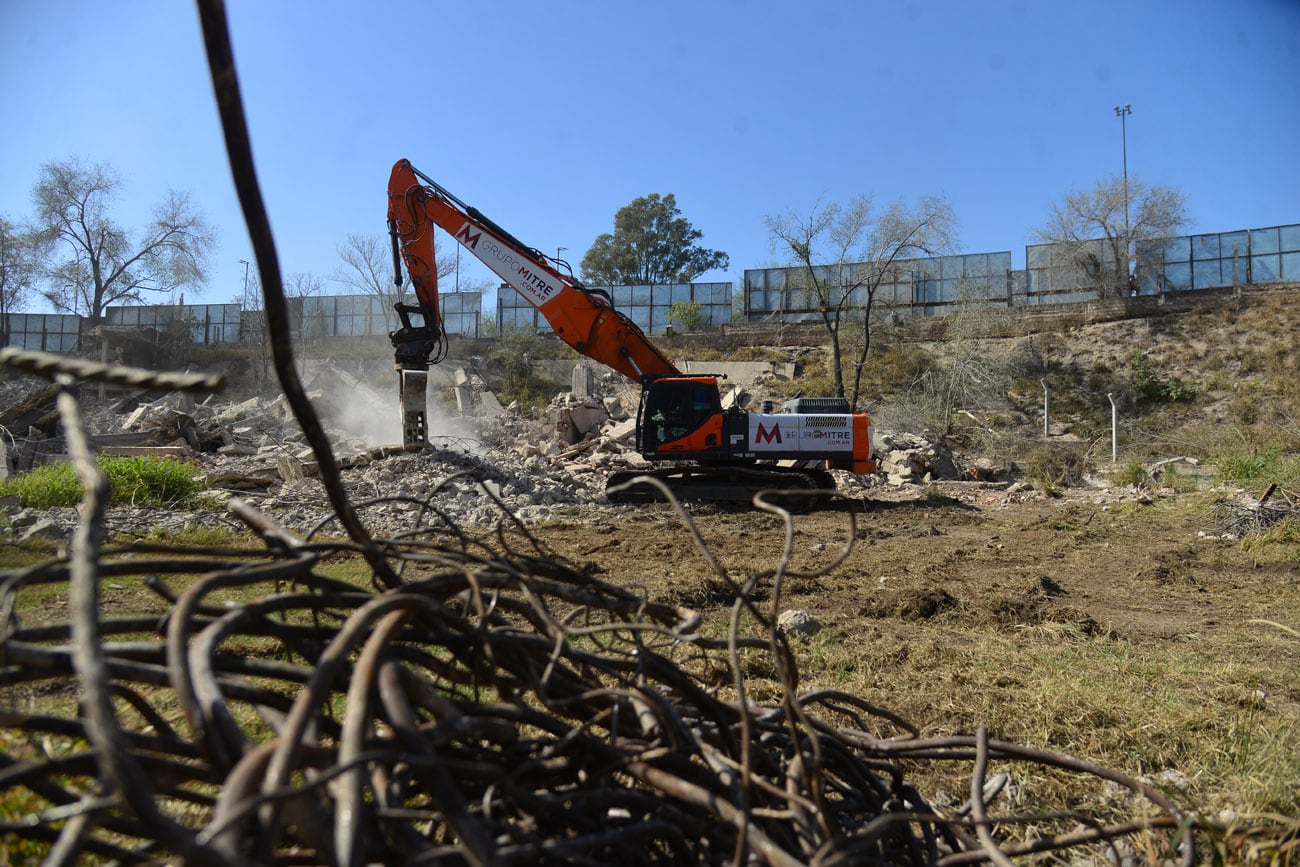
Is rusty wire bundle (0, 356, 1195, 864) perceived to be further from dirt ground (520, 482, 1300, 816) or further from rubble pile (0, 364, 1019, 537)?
rubble pile (0, 364, 1019, 537)

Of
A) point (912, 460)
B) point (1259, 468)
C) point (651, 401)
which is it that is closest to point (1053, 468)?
point (912, 460)

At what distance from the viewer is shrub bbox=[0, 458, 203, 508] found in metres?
10.2

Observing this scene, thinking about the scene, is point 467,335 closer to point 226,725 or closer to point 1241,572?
point 1241,572

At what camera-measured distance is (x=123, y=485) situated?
35.4ft

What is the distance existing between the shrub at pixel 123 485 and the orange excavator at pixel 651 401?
3.63m

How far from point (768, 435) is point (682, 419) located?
1.54 m

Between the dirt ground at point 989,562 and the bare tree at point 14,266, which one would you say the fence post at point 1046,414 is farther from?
the bare tree at point 14,266

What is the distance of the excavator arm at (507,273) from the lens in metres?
13.5

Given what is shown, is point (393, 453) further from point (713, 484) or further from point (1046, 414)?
point (1046, 414)

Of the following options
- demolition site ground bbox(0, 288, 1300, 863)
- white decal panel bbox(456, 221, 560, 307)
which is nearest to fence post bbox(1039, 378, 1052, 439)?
demolition site ground bbox(0, 288, 1300, 863)

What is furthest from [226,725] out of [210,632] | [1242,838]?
[1242,838]

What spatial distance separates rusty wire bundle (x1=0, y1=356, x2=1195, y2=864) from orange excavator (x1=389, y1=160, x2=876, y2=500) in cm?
1161

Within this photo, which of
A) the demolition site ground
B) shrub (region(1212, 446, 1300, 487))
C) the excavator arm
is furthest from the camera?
the excavator arm

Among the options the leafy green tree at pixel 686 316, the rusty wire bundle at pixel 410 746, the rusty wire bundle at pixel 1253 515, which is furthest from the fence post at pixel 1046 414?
the rusty wire bundle at pixel 410 746
